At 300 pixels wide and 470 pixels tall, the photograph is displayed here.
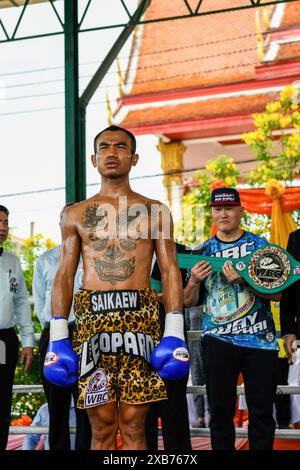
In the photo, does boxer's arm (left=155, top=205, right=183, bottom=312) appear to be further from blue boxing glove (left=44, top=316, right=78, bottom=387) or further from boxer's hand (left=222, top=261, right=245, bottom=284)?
boxer's hand (left=222, top=261, right=245, bottom=284)

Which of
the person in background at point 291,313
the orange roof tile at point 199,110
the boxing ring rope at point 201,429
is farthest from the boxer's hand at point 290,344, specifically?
the orange roof tile at point 199,110

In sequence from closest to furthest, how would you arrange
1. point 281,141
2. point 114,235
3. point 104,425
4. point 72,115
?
point 104,425 < point 114,235 < point 72,115 < point 281,141

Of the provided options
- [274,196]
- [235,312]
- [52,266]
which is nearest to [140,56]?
[274,196]

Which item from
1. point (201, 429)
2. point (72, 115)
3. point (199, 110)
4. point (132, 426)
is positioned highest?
point (199, 110)

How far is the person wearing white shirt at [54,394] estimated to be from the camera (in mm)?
4902

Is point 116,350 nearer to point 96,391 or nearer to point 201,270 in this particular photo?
point 96,391

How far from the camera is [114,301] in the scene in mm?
3570

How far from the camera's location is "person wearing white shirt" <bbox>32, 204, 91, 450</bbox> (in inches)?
193

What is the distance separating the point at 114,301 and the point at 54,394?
175 centimetres

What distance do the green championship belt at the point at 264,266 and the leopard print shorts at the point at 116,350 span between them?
1092 mm

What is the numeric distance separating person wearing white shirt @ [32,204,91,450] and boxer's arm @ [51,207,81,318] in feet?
4.48

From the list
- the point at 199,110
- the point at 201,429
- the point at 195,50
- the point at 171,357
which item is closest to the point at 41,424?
the point at 201,429

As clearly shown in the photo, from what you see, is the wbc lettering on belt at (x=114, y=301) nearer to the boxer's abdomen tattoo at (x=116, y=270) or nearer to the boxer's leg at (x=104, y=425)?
the boxer's abdomen tattoo at (x=116, y=270)

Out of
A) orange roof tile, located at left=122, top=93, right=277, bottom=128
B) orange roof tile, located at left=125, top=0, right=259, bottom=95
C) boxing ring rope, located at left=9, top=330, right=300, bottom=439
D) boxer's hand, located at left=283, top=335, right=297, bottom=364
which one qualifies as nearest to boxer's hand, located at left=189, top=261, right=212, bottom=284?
boxer's hand, located at left=283, top=335, right=297, bottom=364
